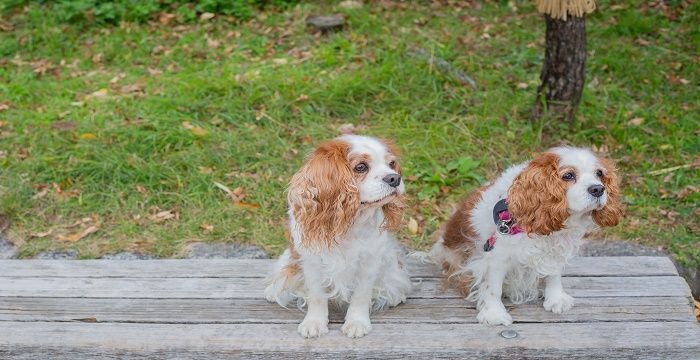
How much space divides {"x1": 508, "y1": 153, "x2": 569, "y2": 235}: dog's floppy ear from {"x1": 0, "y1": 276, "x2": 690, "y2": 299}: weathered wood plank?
74 cm

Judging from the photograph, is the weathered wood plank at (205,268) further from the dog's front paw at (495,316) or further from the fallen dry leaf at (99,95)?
the fallen dry leaf at (99,95)

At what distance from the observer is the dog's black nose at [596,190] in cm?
297

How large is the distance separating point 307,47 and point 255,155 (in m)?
2.23

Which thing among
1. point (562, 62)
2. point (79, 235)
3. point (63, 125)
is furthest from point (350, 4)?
point (79, 235)

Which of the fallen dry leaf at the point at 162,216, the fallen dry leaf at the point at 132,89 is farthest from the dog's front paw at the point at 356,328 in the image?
the fallen dry leaf at the point at 132,89

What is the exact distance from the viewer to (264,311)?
3.54m

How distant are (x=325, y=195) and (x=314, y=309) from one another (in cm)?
66

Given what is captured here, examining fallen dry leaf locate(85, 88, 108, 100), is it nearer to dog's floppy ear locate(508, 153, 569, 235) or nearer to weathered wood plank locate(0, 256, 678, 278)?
weathered wood plank locate(0, 256, 678, 278)

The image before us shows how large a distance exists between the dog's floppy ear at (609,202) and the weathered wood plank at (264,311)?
58cm

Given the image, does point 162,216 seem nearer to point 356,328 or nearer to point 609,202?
point 356,328

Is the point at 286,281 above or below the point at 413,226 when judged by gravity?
above

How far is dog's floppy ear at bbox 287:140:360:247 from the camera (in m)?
2.93

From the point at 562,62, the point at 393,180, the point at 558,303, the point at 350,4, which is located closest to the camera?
the point at 393,180

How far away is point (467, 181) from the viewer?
551 cm
